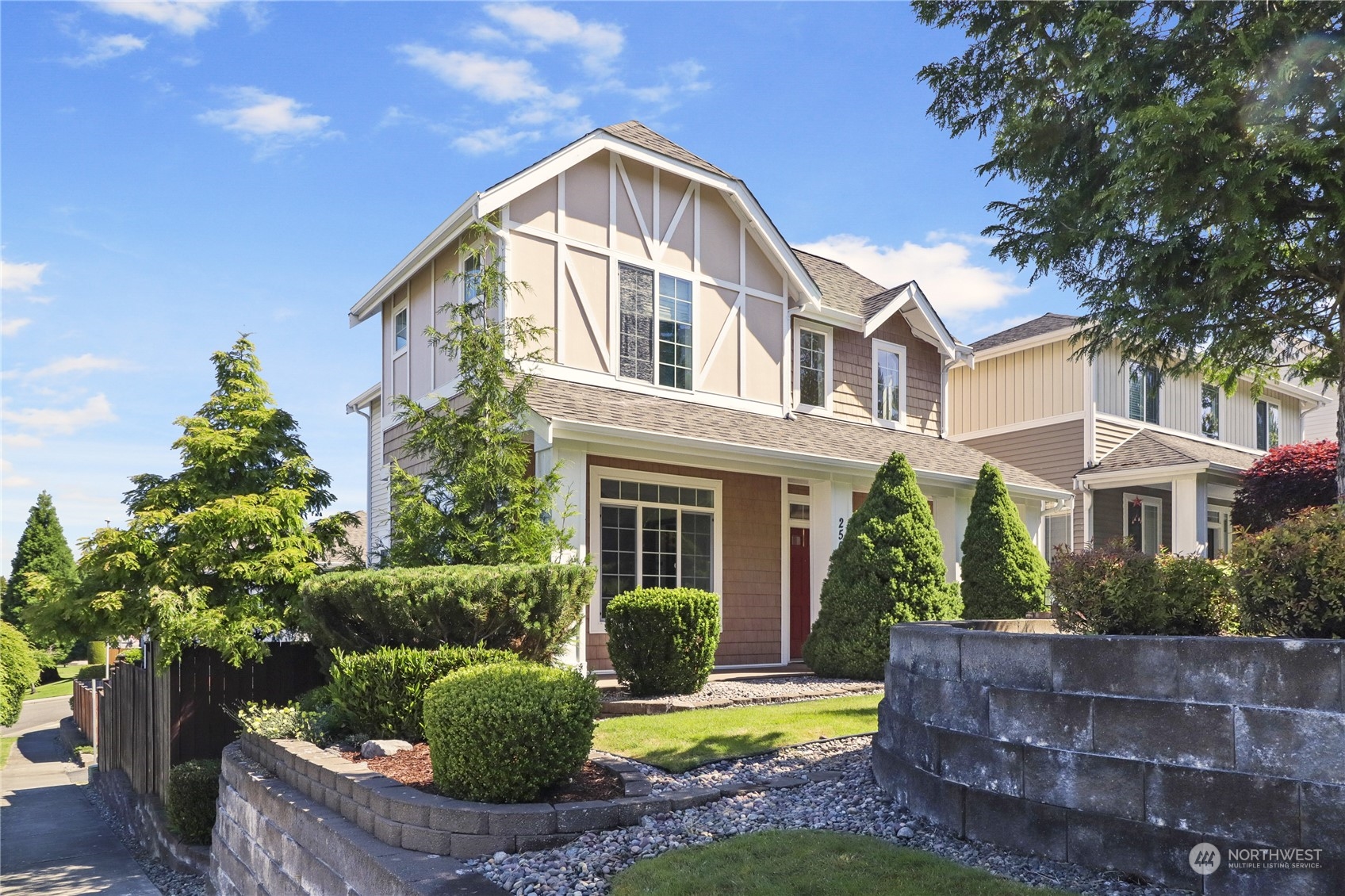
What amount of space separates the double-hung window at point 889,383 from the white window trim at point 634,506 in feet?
15.0

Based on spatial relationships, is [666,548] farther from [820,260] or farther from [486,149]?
[820,260]

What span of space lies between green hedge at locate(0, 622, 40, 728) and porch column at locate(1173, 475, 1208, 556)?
23257 mm

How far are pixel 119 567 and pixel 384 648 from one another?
4389 mm

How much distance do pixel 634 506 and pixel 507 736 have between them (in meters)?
7.99

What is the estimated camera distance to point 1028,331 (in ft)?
73.2

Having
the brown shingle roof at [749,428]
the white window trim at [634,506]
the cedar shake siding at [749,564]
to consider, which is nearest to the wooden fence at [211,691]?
the white window trim at [634,506]

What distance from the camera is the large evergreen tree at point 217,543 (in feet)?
33.8

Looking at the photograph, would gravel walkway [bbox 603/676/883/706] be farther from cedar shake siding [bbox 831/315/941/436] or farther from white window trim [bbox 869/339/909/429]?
white window trim [bbox 869/339/909/429]

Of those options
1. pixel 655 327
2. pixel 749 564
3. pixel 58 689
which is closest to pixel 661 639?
pixel 749 564

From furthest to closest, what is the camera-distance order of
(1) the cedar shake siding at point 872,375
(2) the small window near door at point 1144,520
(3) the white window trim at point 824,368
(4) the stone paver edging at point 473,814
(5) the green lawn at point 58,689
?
(5) the green lawn at point 58,689, (2) the small window near door at point 1144,520, (1) the cedar shake siding at point 872,375, (3) the white window trim at point 824,368, (4) the stone paver edging at point 473,814

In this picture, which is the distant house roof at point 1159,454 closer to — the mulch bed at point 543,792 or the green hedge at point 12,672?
the mulch bed at point 543,792

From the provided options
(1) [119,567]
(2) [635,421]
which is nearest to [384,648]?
(1) [119,567]

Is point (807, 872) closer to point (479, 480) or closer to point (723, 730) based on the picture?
point (723, 730)

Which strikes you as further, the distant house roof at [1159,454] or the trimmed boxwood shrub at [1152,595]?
the distant house roof at [1159,454]
